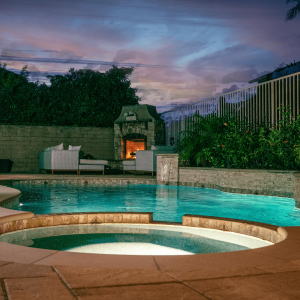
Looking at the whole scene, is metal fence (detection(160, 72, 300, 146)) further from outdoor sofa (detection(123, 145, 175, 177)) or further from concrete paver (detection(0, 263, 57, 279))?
concrete paver (detection(0, 263, 57, 279))

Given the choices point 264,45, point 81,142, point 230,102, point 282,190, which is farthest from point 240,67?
point 282,190

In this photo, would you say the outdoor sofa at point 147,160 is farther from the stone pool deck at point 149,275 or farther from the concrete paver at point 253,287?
the concrete paver at point 253,287

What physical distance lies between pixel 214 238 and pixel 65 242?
136 centimetres

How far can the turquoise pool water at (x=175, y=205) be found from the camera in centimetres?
460

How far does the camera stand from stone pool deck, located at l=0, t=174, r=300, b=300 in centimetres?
125

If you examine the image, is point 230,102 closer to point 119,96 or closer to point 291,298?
point 291,298

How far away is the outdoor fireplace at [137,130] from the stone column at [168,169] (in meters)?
4.02

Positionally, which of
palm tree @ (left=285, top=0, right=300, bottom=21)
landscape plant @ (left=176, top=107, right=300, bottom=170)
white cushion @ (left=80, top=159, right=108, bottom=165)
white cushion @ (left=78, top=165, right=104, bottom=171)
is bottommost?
white cushion @ (left=78, top=165, right=104, bottom=171)

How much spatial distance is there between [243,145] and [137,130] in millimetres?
6389

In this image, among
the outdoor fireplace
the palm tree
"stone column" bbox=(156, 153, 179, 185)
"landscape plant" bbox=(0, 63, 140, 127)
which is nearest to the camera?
"stone column" bbox=(156, 153, 179, 185)

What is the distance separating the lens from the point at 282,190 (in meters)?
6.30

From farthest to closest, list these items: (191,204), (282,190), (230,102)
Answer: (230,102) → (282,190) → (191,204)

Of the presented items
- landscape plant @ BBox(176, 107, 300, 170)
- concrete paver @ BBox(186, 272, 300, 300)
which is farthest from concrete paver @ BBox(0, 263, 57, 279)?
landscape plant @ BBox(176, 107, 300, 170)

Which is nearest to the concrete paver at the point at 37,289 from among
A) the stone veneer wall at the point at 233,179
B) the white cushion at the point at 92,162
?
the stone veneer wall at the point at 233,179
